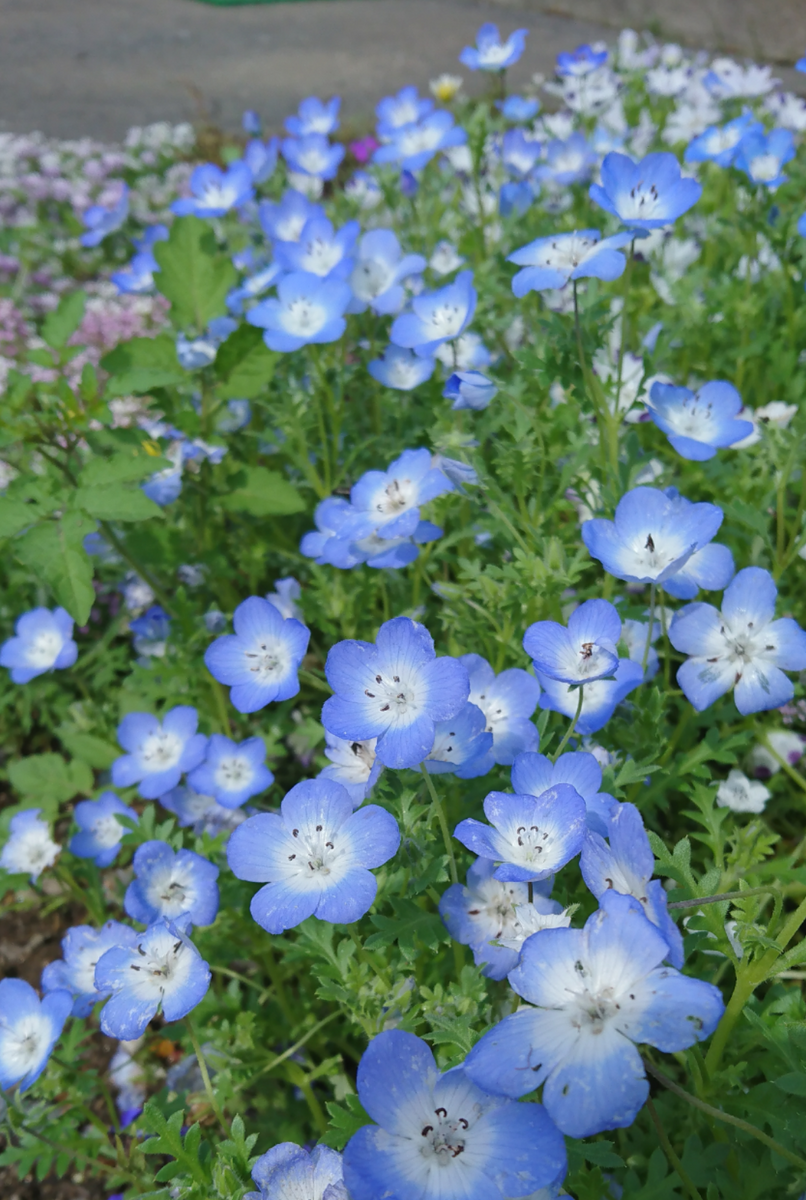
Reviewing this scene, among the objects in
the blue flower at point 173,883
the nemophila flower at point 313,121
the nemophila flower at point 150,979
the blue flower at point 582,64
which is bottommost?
the blue flower at point 173,883

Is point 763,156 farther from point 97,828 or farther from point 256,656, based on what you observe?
point 97,828

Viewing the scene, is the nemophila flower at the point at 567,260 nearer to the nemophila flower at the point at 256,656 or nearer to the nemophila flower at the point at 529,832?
the nemophila flower at the point at 256,656

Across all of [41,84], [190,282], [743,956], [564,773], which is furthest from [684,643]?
[41,84]

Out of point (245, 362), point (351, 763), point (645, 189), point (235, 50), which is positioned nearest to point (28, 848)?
point (351, 763)

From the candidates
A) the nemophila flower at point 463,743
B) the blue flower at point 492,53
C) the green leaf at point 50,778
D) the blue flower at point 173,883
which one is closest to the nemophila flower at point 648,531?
the nemophila flower at point 463,743

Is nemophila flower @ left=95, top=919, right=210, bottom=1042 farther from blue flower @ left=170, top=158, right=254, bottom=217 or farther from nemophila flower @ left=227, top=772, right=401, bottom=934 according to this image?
blue flower @ left=170, top=158, right=254, bottom=217

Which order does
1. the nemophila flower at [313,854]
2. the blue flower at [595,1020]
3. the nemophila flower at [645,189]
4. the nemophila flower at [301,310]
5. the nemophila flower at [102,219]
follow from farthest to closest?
1. the nemophila flower at [102,219]
2. the nemophila flower at [301,310]
3. the nemophila flower at [645,189]
4. the nemophila flower at [313,854]
5. the blue flower at [595,1020]

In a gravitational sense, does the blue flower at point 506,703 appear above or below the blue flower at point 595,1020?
below
